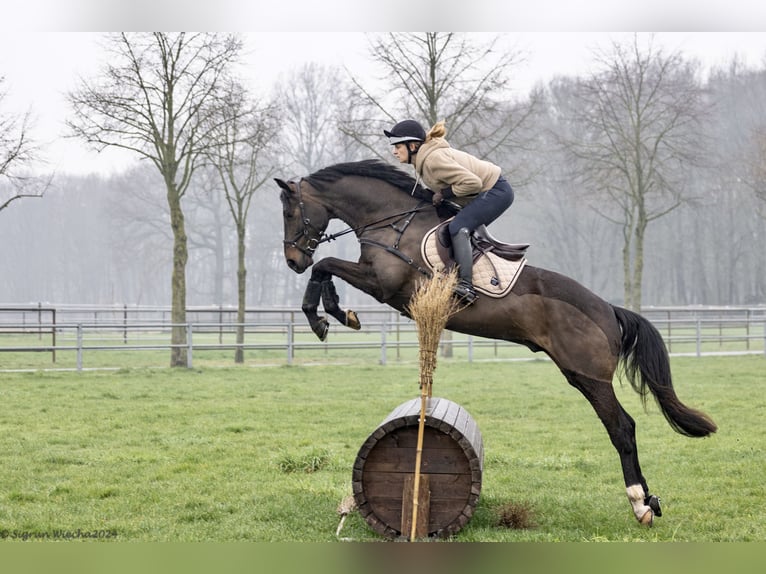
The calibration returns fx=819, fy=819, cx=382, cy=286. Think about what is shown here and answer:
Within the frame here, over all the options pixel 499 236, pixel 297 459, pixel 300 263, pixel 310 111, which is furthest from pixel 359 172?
pixel 499 236

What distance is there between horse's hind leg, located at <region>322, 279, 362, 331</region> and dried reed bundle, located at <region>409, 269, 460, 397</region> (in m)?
0.59

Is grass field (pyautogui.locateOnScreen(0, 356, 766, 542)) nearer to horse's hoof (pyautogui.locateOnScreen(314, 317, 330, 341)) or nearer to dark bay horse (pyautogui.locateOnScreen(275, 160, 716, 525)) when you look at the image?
dark bay horse (pyautogui.locateOnScreen(275, 160, 716, 525))

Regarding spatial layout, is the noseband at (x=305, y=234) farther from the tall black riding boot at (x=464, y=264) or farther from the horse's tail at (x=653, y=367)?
the horse's tail at (x=653, y=367)

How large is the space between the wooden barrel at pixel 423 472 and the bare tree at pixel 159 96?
1191 cm

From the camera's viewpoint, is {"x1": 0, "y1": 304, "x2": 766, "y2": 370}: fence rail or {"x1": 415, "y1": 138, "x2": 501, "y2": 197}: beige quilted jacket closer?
{"x1": 415, "y1": 138, "x2": 501, "y2": 197}: beige quilted jacket

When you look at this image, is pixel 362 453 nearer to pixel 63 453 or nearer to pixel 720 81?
pixel 63 453

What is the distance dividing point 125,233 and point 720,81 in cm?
3165

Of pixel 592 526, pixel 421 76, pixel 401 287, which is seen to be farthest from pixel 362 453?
pixel 421 76

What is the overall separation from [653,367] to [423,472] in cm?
196

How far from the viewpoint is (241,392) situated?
511 inches

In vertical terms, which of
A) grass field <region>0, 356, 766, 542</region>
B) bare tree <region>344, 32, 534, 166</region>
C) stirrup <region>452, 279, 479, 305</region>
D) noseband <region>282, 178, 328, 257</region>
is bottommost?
grass field <region>0, 356, 766, 542</region>

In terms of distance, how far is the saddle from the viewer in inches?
217

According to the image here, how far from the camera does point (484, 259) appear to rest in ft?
18.3

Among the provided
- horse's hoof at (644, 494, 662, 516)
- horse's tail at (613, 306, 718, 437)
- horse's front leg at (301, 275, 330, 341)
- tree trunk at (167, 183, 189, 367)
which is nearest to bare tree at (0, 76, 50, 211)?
tree trunk at (167, 183, 189, 367)
